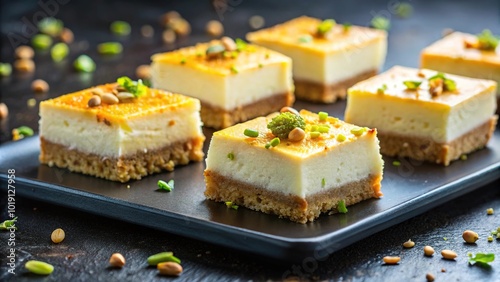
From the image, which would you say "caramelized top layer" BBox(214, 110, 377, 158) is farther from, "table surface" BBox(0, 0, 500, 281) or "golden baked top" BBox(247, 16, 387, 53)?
"golden baked top" BBox(247, 16, 387, 53)

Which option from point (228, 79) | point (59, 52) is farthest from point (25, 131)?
point (59, 52)

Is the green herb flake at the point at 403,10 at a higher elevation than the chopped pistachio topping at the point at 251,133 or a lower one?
lower

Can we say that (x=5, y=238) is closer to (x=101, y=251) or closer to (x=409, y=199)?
(x=101, y=251)

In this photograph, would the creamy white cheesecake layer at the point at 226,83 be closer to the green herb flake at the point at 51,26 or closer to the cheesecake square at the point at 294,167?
the cheesecake square at the point at 294,167

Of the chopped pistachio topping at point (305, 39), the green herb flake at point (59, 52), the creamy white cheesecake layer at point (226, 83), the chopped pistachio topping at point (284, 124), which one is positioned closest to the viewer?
the chopped pistachio topping at point (284, 124)

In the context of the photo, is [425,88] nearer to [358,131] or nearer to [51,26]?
[358,131]

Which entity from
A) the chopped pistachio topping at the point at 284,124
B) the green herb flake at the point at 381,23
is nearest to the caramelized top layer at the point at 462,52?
the green herb flake at the point at 381,23
